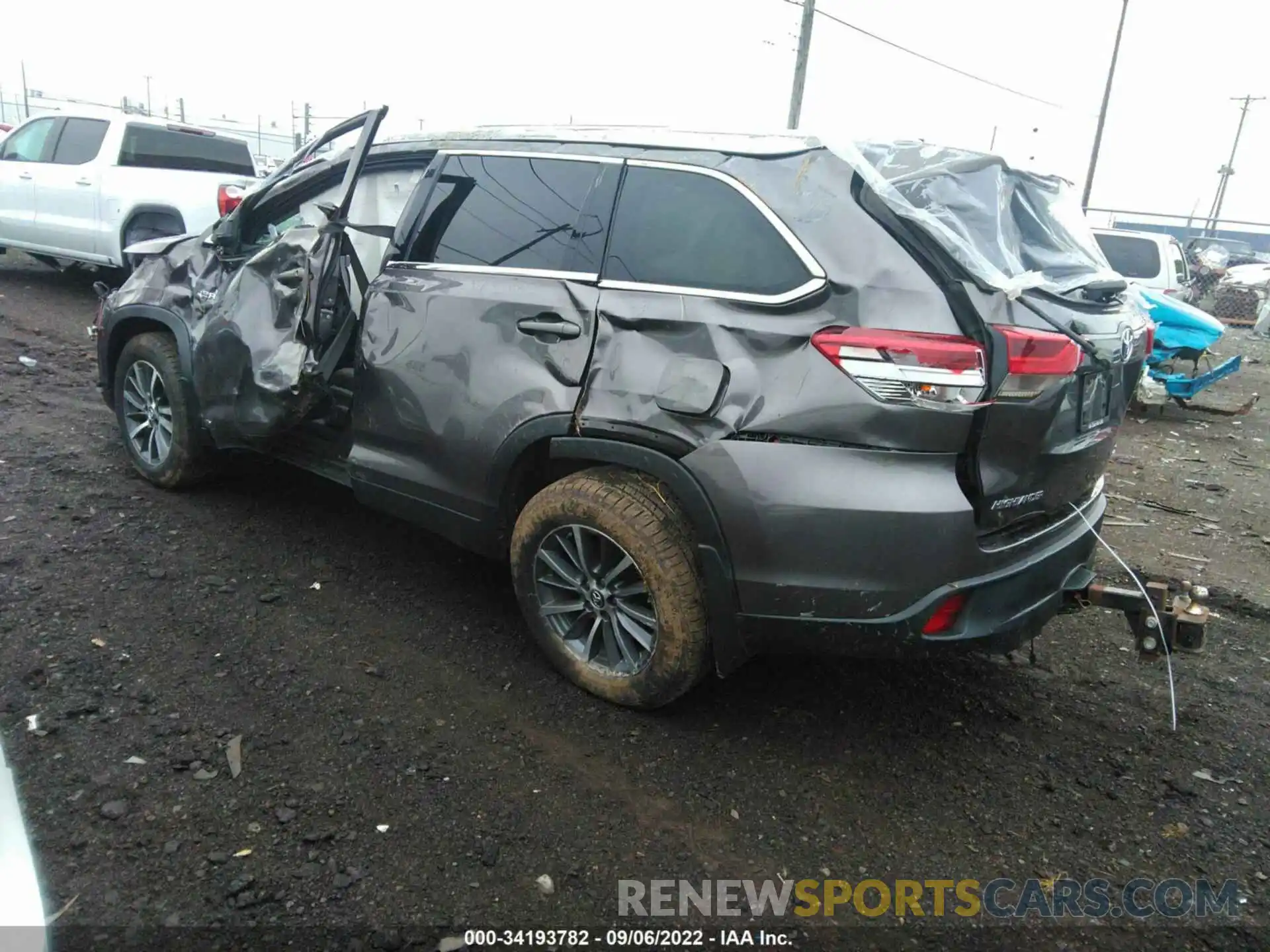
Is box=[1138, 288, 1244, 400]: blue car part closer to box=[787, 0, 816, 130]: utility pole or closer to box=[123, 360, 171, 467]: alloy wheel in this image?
box=[123, 360, 171, 467]: alloy wheel

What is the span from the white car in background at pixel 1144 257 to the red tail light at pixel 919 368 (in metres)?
10.8

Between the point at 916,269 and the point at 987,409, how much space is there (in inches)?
17.2

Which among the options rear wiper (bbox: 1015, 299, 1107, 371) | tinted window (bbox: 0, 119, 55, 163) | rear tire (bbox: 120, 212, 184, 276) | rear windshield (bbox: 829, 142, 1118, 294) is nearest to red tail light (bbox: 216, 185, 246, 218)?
rear tire (bbox: 120, 212, 184, 276)

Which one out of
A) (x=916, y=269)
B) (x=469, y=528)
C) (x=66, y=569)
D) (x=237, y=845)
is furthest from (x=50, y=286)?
(x=916, y=269)

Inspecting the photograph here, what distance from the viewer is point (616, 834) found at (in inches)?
98.1

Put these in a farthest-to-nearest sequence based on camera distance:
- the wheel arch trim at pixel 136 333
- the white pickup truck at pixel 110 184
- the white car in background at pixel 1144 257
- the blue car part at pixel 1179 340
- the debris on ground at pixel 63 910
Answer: the white car in background at pixel 1144 257 < the white pickup truck at pixel 110 184 < the blue car part at pixel 1179 340 < the wheel arch trim at pixel 136 333 < the debris on ground at pixel 63 910

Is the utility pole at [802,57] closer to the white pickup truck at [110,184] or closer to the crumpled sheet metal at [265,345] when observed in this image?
the white pickup truck at [110,184]

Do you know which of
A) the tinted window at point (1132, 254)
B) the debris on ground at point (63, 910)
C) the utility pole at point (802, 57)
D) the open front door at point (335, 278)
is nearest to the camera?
the debris on ground at point (63, 910)

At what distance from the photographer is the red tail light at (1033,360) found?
2.43 metres

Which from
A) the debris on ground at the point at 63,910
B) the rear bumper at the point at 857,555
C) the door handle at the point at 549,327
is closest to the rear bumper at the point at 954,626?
the rear bumper at the point at 857,555

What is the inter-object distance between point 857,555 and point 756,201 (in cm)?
111

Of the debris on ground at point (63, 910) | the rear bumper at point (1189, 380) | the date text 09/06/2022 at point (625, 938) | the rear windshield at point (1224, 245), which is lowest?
the date text 09/06/2022 at point (625, 938)

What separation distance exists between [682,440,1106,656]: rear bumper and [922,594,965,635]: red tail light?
0.01 meters

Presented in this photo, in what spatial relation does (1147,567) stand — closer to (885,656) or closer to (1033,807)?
(1033,807)
